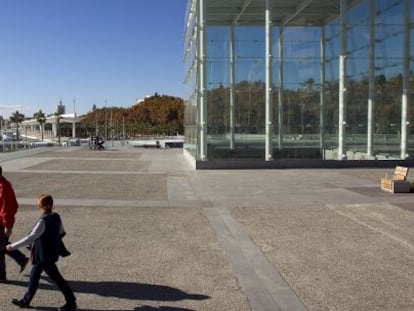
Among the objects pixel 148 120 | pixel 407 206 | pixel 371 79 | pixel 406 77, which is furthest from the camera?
pixel 148 120

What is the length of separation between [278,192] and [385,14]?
48.2 feet

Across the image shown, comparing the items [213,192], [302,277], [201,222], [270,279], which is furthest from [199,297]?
[213,192]

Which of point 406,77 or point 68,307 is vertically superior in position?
point 406,77

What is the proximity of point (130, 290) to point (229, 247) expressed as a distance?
260 cm

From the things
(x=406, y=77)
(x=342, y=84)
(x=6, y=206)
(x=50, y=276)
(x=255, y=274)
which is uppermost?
(x=406, y=77)

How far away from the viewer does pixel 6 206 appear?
6457 millimetres

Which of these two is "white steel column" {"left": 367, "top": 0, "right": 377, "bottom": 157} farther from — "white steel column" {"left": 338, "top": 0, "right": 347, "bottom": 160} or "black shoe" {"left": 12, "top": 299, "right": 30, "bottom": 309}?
"black shoe" {"left": 12, "top": 299, "right": 30, "bottom": 309}

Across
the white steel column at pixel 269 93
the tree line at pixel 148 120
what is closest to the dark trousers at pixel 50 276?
the white steel column at pixel 269 93

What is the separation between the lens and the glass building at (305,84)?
81.4 ft

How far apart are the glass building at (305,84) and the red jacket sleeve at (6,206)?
661 inches

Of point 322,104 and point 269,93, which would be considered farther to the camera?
point 322,104

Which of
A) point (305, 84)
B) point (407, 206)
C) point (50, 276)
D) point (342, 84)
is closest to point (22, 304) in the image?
point (50, 276)

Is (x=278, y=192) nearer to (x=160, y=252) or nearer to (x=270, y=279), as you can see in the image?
(x=160, y=252)

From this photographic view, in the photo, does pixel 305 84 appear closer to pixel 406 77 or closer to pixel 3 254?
pixel 406 77
